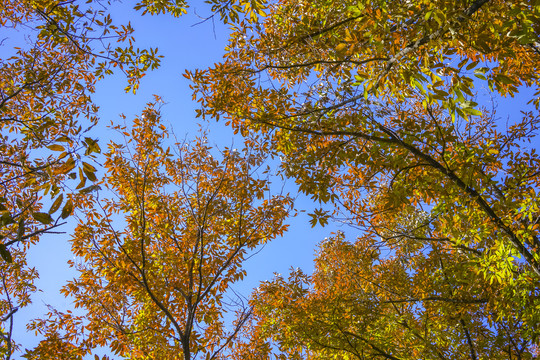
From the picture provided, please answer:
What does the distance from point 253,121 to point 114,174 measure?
112 inches

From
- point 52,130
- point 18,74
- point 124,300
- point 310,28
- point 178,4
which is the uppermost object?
point 178,4

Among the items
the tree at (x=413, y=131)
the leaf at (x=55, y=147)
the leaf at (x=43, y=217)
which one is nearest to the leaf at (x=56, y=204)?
the leaf at (x=43, y=217)

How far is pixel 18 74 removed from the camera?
5117 millimetres

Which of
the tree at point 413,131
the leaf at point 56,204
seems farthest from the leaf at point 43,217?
the tree at point 413,131

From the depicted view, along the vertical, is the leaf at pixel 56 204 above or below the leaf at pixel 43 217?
above

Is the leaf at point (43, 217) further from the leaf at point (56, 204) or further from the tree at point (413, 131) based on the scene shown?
the tree at point (413, 131)

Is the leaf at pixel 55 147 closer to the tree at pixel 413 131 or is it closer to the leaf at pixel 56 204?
the leaf at pixel 56 204

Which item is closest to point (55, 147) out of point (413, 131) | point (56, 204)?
point (56, 204)

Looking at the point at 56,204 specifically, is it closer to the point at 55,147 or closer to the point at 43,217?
the point at 43,217

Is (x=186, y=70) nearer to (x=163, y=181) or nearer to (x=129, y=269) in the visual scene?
(x=163, y=181)

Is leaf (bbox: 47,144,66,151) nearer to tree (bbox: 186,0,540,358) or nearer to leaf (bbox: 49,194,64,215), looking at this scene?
leaf (bbox: 49,194,64,215)

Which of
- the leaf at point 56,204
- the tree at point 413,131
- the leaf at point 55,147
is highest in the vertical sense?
the tree at point 413,131

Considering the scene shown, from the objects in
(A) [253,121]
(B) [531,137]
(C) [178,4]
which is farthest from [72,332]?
(B) [531,137]

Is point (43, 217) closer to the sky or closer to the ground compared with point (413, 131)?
closer to the ground
